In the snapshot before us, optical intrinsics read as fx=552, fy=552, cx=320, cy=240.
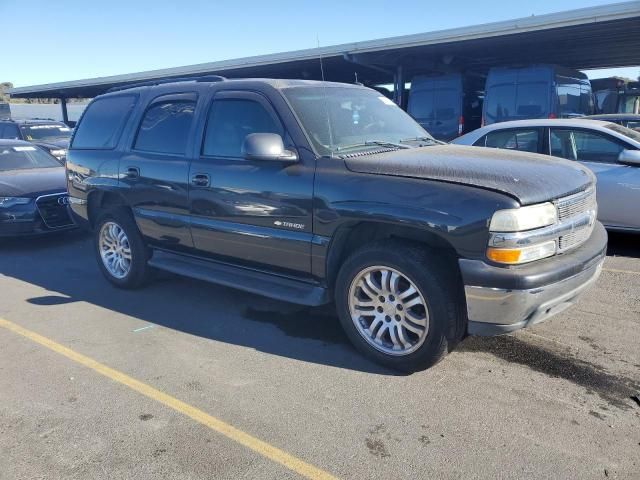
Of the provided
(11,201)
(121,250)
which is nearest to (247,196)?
(121,250)

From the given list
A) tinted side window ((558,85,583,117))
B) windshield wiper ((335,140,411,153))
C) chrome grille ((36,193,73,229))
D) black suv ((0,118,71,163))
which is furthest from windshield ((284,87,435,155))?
black suv ((0,118,71,163))

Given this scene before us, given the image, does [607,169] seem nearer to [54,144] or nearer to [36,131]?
[54,144]

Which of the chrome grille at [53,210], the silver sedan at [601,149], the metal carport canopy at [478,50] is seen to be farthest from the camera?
the metal carport canopy at [478,50]

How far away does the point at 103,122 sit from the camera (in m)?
5.94

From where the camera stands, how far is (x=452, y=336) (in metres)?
3.54

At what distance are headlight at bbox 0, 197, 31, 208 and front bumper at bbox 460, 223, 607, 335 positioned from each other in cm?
650

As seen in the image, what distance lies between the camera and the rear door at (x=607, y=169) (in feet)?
20.6

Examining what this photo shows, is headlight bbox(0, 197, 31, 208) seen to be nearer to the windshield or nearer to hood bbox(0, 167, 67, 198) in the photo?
hood bbox(0, 167, 67, 198)

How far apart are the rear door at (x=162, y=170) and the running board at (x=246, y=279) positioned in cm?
15

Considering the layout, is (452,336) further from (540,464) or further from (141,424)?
(141,424)

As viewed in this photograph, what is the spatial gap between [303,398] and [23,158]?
7.67m

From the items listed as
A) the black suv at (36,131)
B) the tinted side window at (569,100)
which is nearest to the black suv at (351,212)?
the tinted side window at (569,100)

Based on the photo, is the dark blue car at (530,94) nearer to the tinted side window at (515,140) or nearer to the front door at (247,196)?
the tinted side window at (515,140)

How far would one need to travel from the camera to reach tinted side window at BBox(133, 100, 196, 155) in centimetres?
497
